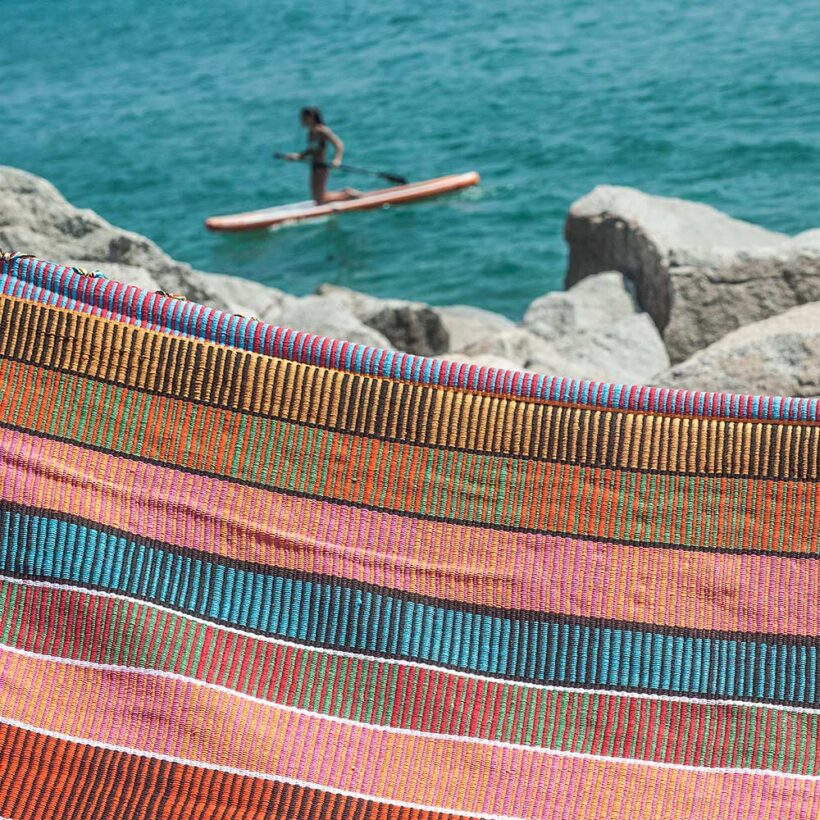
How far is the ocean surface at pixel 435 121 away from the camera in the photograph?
15.1m

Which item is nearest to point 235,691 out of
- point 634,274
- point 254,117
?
point 634,274

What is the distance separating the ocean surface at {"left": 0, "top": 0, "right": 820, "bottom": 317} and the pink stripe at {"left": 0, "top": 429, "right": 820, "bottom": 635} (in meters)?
9.67

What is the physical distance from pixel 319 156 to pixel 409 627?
12588 mm

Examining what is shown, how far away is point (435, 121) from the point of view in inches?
776

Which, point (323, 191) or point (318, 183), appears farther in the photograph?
point (323, 191)

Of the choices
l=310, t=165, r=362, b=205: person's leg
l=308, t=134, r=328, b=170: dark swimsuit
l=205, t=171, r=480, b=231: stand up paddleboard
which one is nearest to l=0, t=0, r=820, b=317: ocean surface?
l=205, t=171, r=480, b=231: stand up paddleboard

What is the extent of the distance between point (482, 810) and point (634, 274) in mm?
6583

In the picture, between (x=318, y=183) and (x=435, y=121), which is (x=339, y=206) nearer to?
(x=318, y=183)

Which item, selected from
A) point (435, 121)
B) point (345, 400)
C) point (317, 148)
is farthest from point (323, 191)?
point (345, 400)

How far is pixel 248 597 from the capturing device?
3164 millimetres

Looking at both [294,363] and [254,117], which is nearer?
[294,363]

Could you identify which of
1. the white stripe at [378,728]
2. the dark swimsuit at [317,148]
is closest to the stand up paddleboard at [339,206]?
the dark swimsuit at [317,148]

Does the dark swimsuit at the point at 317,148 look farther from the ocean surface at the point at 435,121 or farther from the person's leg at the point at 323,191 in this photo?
the ocean surface at the point at 435,121

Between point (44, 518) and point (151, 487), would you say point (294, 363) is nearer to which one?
point (151, 487)
